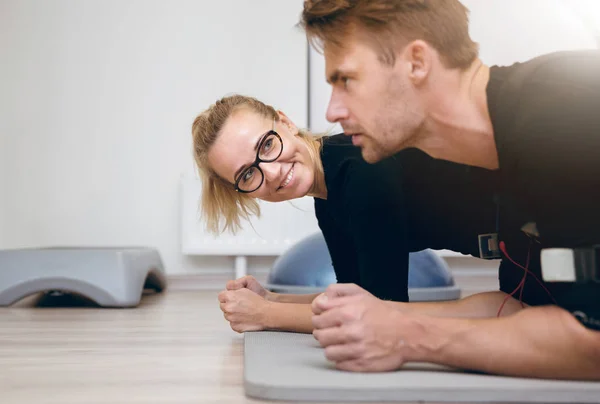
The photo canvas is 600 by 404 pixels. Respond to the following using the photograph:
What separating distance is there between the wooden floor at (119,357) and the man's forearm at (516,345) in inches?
13.7

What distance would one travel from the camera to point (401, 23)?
120cm

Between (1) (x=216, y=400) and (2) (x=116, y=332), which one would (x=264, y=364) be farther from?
(2) (x=116, y=332)

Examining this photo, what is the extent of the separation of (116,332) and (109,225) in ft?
6.49

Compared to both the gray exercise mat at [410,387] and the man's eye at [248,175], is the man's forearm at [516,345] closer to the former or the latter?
the gray exercise mat at [410,387]

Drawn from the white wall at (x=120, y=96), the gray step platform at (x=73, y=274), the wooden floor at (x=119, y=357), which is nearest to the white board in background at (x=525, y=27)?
the white wall at (x=120, y=96)

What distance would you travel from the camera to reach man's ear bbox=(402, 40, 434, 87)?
1.20 meters

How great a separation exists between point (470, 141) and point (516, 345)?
38cm

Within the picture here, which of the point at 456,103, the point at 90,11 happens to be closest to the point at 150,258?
the point at 90,11

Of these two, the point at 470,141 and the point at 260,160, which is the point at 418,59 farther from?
the point at 260,160

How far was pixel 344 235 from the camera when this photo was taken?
184cm

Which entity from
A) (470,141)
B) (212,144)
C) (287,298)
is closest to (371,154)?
(470,141)

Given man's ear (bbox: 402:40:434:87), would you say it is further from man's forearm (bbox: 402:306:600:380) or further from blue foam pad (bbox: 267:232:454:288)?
blue foam pad (bbox: 267:232:454:288)

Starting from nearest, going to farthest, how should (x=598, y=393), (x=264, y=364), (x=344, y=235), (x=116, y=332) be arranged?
(x=598, y=393), (x=264, y=364), (x=344, y=235), (x=116, y=332)

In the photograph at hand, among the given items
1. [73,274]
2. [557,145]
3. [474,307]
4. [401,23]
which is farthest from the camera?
[73,274]
